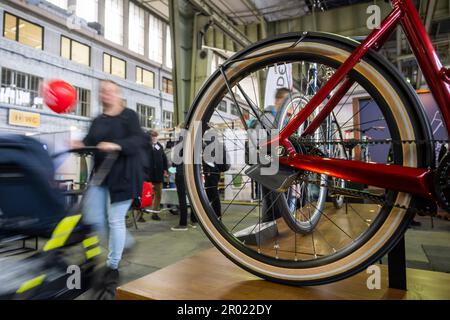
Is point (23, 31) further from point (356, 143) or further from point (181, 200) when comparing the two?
point (356, 143)

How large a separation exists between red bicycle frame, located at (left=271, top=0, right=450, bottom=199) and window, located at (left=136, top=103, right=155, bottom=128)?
1375 cm

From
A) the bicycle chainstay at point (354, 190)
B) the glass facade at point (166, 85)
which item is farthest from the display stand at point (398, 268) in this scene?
the glass facade at point (166, 85)

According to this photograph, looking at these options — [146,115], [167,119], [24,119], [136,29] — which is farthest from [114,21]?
[167,119]

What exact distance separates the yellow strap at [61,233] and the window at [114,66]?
42.7 ft

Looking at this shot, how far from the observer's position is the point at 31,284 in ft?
3.72

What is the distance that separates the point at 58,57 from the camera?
35.9 feet

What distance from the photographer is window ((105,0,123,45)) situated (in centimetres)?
1155

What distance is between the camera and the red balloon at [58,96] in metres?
1.99

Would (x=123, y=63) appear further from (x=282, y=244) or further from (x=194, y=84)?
(x=282, y=244)

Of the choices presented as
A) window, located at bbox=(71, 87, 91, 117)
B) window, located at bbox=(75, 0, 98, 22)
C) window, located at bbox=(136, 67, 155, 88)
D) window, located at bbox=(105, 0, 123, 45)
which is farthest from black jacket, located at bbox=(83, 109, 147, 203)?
window, located at bbox=(136, 67, 155, 88)

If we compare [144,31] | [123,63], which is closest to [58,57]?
[123,63]

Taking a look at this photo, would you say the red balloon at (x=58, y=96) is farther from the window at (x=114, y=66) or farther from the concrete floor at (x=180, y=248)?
the window at (x=114, y=66)

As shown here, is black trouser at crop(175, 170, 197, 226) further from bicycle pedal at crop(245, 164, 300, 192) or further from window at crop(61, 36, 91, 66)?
window at crop(61, 36, 91, 66)
